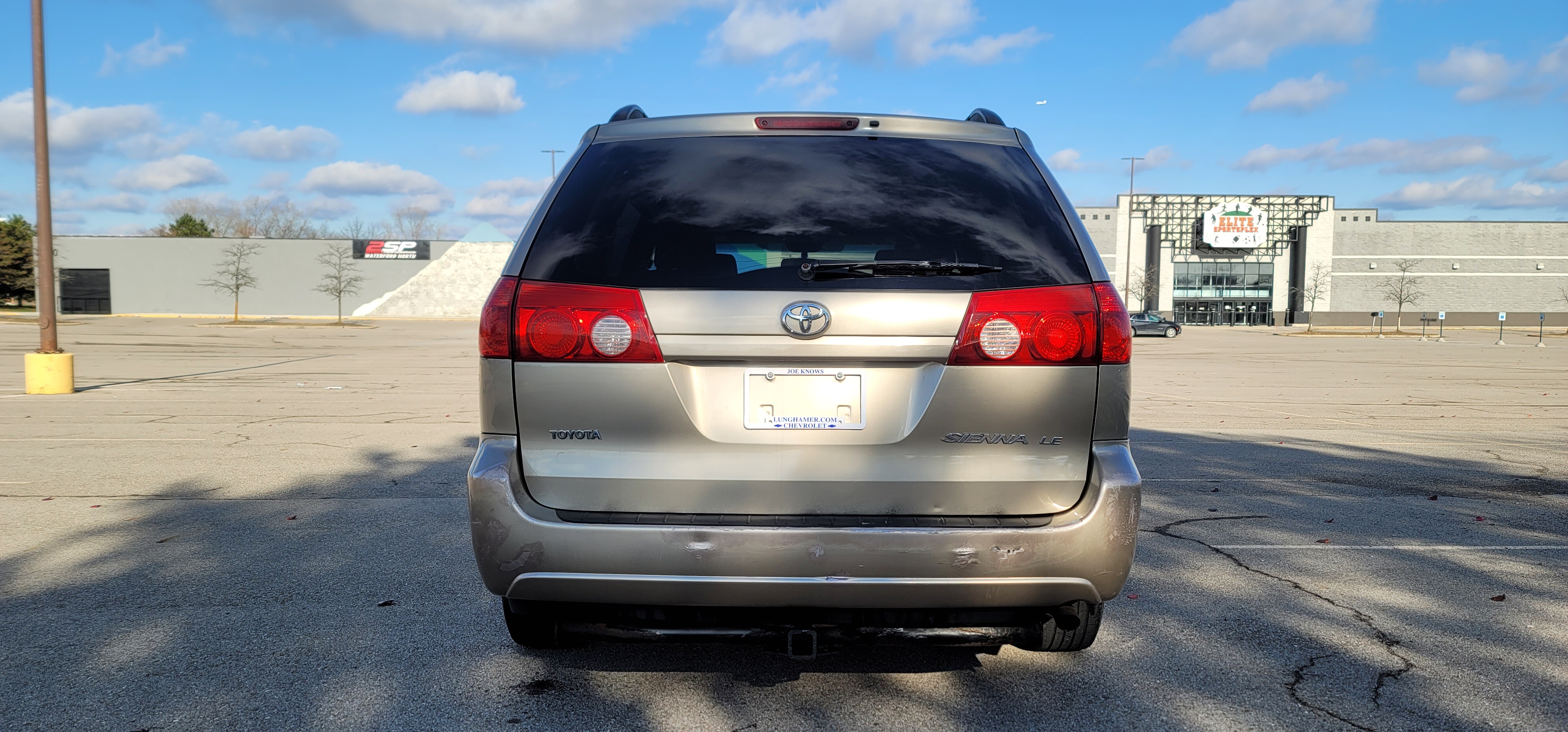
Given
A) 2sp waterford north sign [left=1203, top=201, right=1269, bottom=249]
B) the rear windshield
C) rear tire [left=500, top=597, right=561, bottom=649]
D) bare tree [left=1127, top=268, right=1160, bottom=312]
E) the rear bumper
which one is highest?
2sp waterford north sign [left=1203, top=201, right=1269, bottom=249]

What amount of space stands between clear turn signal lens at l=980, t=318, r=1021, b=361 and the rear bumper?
44 cm

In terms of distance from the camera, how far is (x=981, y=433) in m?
2.70

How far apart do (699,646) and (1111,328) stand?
1.84 meters

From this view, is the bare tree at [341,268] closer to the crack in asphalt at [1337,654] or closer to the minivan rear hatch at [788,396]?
the crack in asphalt at [1337,654]

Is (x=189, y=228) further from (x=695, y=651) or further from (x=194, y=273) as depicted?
(x=695, y=651)

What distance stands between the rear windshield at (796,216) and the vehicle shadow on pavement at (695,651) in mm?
893

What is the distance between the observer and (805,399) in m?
2.70

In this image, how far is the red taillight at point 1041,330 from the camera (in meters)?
2.70

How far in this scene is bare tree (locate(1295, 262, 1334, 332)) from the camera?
3342 inches

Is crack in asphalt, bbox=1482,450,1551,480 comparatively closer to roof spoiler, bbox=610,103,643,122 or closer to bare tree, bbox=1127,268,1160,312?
roof spoiler, bbox=610,103,643,122

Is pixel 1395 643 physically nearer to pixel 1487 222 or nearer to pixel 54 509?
pixel 54 509

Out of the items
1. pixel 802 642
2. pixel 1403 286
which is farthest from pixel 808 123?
pixel 1403 286

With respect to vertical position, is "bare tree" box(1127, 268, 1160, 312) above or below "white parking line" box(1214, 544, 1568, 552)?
above

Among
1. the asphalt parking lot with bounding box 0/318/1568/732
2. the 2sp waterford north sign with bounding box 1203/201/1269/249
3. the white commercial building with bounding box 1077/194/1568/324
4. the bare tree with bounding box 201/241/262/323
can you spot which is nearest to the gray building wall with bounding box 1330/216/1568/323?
the white commercial building with bounding box 1077/194/1568/324
